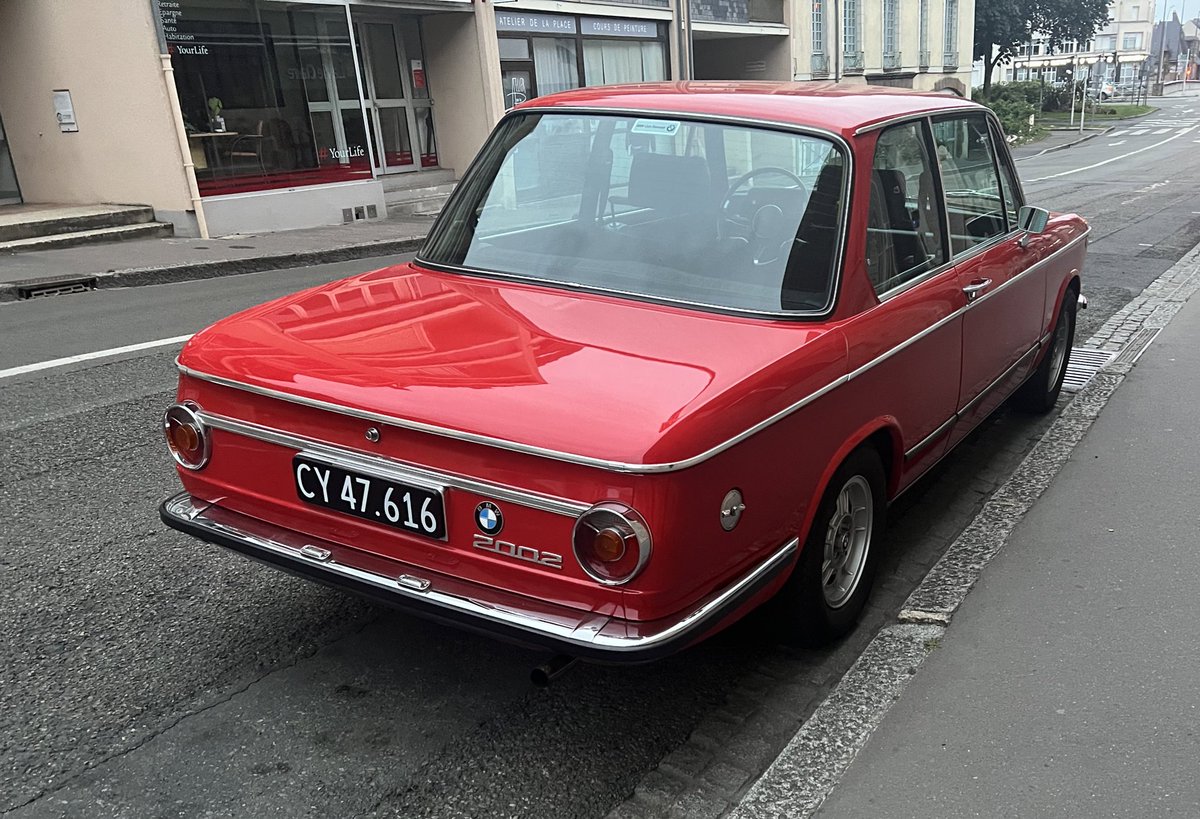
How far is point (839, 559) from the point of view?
337 cm

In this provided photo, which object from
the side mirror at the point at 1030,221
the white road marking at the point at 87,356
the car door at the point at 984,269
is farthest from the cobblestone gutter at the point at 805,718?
the white road marking at the point at 87,356

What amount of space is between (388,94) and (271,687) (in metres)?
17.7

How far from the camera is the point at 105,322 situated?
8.70 m

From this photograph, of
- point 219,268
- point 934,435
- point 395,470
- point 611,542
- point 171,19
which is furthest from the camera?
point 171,19

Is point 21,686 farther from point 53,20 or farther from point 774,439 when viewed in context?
point 53,20

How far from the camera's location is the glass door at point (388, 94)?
61.1 ft

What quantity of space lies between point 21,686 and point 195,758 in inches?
29.4

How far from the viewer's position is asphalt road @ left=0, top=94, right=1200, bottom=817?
266 centimetres

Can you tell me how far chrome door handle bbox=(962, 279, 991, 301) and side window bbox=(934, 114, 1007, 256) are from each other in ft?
0.47

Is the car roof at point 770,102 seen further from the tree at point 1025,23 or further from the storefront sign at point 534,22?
the tree at point 1025,23

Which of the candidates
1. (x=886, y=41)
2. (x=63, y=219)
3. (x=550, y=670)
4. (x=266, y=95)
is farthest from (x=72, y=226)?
(x=886, y=41)

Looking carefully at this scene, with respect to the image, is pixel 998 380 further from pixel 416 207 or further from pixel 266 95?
pixel 416 207

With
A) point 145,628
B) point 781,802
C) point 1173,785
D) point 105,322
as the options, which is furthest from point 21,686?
point 105,322

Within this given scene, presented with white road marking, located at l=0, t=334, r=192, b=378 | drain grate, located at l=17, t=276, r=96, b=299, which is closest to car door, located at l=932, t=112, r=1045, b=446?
white road marking, located at l=0, t=334, r=192, b=378
